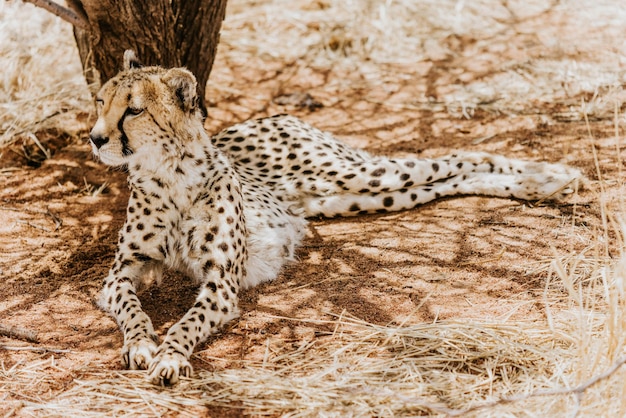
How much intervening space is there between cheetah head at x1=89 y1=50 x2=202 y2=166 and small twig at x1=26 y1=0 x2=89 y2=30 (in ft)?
2.55

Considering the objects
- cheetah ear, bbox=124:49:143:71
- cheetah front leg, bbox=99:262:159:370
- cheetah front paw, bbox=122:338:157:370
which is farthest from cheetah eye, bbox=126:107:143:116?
cheetah front paw, bbox=122:338:157:370

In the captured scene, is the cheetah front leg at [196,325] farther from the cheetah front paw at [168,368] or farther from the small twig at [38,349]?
the small twig at [38,349]

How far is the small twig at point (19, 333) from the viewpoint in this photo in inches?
122

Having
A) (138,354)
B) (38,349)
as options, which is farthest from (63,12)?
(138,354)

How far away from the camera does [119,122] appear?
→ 3242 mm

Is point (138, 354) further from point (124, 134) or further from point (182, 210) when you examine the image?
point (124, 134)

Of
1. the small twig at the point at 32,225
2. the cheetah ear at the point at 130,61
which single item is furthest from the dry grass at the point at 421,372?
the cheetah ear at the point at 130,61

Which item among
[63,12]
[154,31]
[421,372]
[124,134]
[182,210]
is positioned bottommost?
[421,372]

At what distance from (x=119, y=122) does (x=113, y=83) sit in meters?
0.21

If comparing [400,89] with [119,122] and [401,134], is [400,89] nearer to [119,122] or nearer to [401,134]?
[401,134]

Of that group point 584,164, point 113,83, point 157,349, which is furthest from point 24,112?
point 584,164

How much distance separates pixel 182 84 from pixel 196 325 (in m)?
1.01

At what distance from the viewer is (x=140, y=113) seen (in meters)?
3.27

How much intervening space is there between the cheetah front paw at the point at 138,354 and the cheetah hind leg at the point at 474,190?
1.67 m
